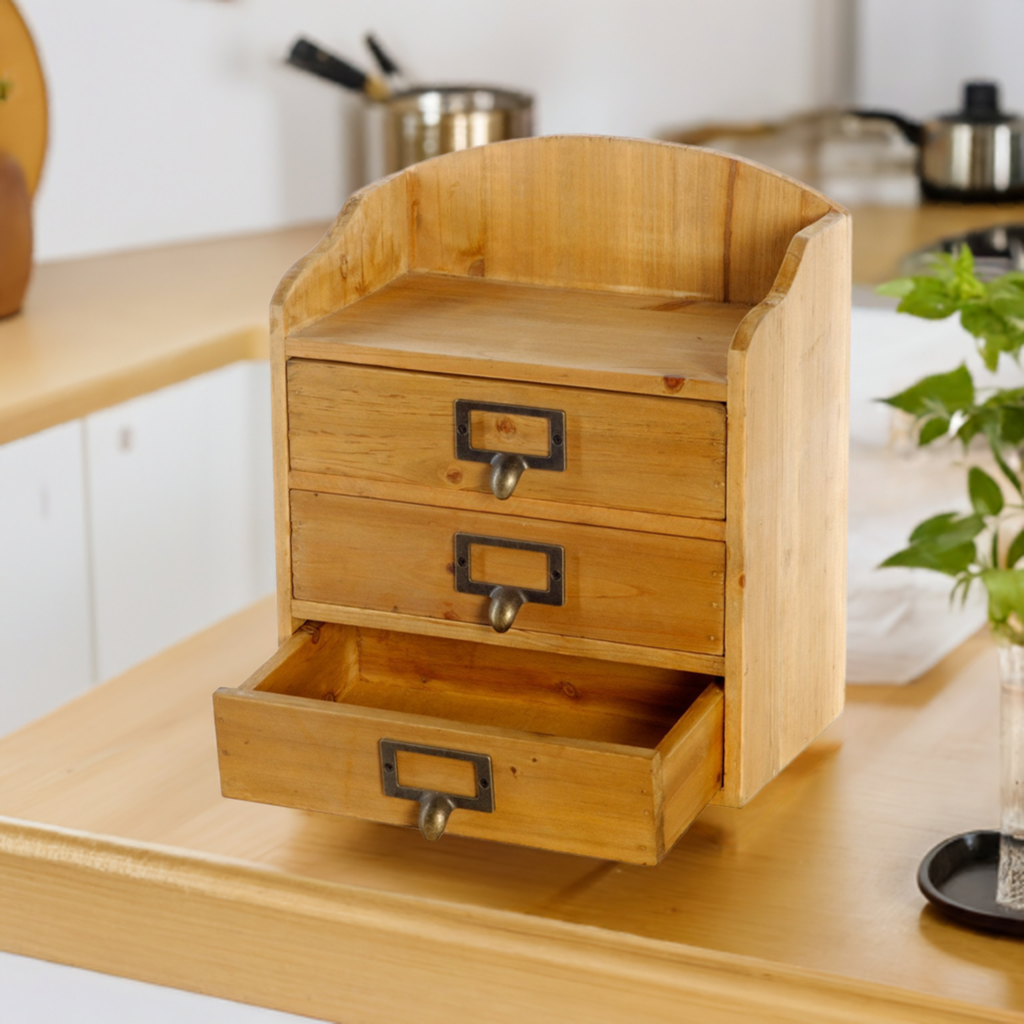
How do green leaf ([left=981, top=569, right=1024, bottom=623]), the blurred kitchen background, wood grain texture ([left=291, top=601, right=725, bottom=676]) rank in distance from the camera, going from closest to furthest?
green leaf ([left=981, top=569, right=1024, bottom=623])
wood grain texture ([left=291, top=601, right=725, bottom=676])
the blurred kitchen background

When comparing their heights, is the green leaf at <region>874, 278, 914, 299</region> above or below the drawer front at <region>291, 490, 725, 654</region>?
above

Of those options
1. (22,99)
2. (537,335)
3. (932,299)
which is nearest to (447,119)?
(22,99)

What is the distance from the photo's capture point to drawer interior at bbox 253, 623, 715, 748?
0.98 metres

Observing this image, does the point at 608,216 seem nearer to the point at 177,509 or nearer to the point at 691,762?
the point at 691,762

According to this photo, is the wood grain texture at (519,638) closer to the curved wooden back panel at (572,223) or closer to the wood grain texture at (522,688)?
the wood grain texture at (522,688)

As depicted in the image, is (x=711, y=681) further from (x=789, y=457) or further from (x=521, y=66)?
(x=521, y=66)

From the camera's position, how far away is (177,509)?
206 centimetres

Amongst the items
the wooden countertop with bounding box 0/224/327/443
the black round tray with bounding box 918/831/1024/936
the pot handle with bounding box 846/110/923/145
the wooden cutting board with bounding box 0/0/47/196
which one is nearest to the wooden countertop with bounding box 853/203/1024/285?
the pot handle with bounding box 846/110/923/145

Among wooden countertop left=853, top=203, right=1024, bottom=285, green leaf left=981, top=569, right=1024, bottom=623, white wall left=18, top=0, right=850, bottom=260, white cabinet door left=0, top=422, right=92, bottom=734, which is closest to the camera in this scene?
green leaf left=981, top=569, right=1024, bottom=623

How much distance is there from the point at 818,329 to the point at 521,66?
90.2 inches

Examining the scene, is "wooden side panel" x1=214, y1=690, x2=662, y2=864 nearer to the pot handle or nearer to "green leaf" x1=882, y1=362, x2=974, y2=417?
"green leaf" x1=882, y1=362, x2=974, y2=417

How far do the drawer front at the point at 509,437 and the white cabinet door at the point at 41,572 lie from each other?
921 mm

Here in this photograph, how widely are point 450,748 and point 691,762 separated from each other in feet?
0.41

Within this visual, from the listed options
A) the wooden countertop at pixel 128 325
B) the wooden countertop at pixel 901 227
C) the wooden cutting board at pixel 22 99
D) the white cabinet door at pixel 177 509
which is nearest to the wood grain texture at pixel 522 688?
the wooden countertop at pixel 128 325
